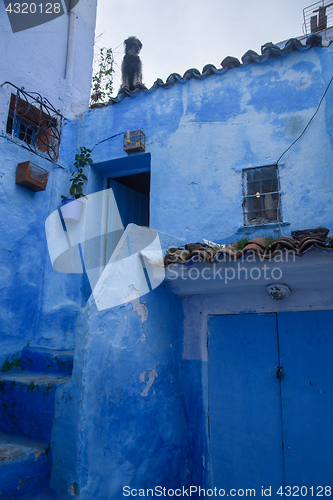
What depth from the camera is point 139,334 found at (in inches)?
160

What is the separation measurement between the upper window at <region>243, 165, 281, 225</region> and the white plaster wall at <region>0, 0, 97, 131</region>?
3786mm

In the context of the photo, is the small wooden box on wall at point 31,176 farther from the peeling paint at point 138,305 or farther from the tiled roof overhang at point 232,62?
the peeling paint at point 138,305

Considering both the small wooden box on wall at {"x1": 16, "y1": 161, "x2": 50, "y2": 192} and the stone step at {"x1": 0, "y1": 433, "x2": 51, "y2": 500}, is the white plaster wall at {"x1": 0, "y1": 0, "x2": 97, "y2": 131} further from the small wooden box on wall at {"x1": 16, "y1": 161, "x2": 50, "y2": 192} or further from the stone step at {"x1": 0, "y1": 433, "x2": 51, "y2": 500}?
the stone step at {"x1": 0, "y1": 433, "x2": 51, "y2": 500}

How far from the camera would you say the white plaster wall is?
18.5 ft

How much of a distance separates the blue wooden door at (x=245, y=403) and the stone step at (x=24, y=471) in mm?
2129

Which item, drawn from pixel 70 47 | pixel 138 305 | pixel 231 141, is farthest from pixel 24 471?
pixel 70 47

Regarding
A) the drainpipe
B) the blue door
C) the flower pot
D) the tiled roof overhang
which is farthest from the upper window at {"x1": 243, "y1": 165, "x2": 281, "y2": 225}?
the drainpipe

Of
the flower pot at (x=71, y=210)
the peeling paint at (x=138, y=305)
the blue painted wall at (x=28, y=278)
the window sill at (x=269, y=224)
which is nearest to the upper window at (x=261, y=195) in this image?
the window sill at (x=269, y=224)

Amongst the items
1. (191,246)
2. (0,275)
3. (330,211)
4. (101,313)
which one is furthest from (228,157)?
(0,275)

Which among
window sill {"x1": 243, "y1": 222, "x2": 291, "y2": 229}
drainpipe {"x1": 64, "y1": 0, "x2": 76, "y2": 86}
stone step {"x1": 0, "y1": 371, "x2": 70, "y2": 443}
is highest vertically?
drainpipe {"x1": 64, "y1": 0, "x2": 76, "y2": 86}

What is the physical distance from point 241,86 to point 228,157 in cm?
126

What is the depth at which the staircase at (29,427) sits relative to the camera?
11.4 ft

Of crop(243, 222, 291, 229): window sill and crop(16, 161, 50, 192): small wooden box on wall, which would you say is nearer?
crop(243, 222, 291, 229): window sill

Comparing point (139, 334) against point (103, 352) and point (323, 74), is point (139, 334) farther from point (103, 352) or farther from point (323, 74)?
point (323, 74)
